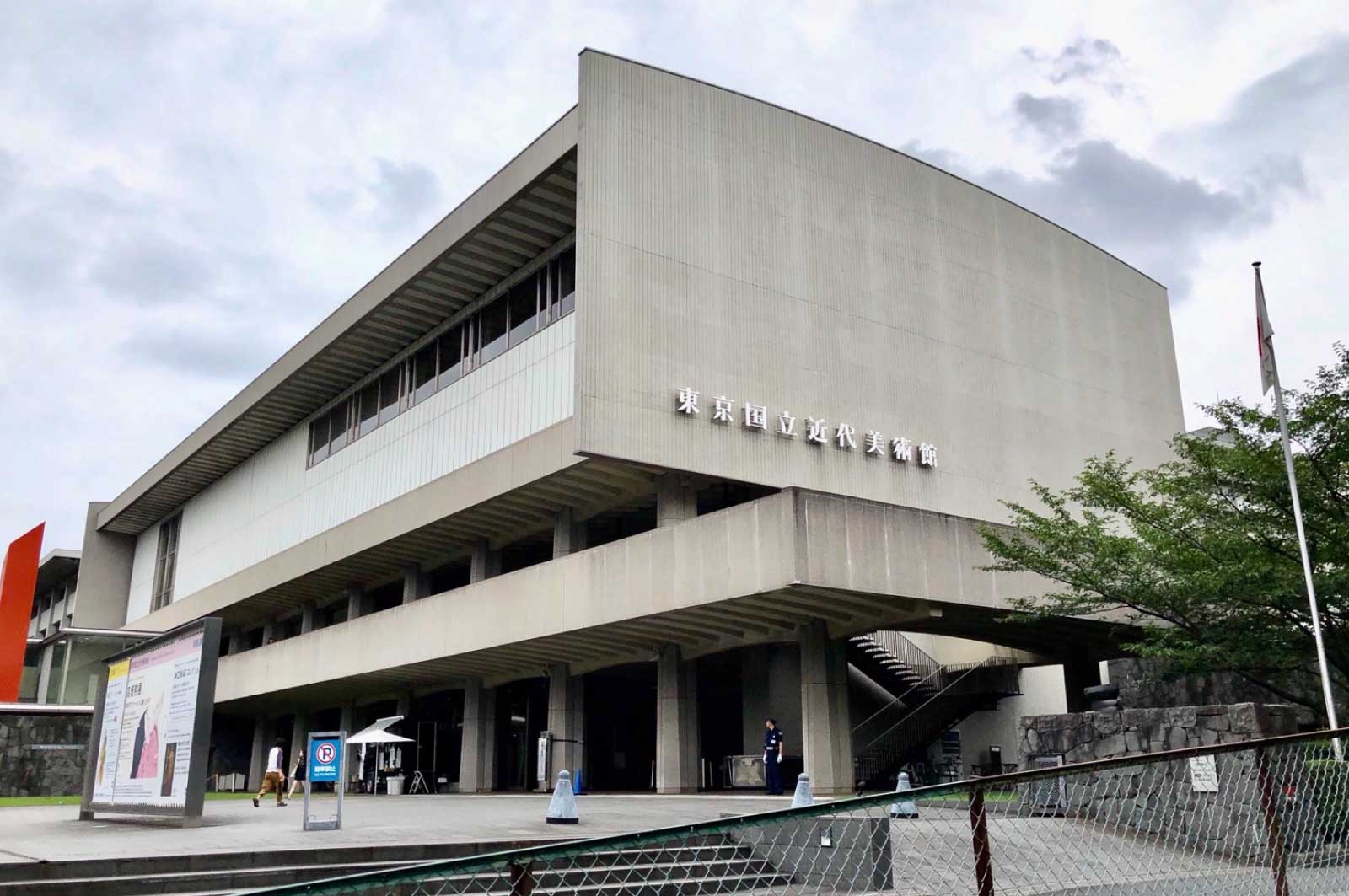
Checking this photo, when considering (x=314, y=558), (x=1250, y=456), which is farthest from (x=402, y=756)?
(x=1250, y=456)

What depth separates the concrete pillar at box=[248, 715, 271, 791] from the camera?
172ft

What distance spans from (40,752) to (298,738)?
11697mm

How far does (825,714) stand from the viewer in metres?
26.0

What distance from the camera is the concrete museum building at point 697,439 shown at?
26.6 metres

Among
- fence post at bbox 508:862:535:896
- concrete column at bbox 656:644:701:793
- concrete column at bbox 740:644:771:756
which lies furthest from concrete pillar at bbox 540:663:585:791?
fence post at bbox 508:862:535:896

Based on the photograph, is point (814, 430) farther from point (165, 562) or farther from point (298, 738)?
point (165, 562)

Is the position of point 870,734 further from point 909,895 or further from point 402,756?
point 909,895

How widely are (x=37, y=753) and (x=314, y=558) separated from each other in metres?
10.3

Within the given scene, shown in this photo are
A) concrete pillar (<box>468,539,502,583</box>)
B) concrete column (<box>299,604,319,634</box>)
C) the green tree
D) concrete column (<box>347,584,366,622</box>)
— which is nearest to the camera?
the green tree

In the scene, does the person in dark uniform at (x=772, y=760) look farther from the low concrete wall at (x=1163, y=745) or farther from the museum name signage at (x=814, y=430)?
the museum name signage at (x=814, y=430)

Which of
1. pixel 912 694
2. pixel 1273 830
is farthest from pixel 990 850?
pixel 912 694

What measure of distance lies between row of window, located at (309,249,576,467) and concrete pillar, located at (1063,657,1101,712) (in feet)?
56.6

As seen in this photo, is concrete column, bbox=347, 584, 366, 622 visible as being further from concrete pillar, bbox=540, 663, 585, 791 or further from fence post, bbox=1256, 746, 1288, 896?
fence post, bbox=1256, 746, 1288, 896

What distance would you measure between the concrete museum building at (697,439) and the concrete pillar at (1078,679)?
0.43 ft
